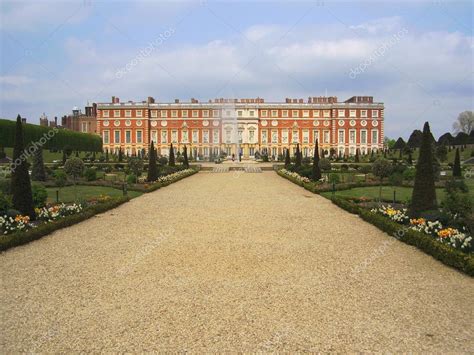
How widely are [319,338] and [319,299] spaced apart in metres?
0.90

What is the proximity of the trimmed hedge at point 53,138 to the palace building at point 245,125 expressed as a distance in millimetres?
4284

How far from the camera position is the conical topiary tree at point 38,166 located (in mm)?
16891

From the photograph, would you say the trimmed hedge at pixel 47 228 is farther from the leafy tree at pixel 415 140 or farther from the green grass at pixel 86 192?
the leafy tree at pixel 415 140

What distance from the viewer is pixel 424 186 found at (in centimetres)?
800

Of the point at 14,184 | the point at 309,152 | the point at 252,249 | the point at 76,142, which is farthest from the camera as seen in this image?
the point at 309,152

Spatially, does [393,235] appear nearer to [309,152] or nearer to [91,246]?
[91,246]

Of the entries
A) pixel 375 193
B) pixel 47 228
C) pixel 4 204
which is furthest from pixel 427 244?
pixel 375 193

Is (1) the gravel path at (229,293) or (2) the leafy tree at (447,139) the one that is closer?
(1) the gravel path at (229,293)

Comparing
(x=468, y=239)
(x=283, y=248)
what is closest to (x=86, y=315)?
(x=283, y=248)

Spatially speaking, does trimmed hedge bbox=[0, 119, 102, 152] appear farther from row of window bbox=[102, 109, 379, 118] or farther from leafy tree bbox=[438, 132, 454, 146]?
leafy tree bbox=[438, 132, 454, 146]

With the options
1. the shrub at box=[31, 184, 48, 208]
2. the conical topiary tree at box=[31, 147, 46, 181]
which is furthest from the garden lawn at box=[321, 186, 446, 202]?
the conical topiary tree at box=[31, 147, 46, 181]

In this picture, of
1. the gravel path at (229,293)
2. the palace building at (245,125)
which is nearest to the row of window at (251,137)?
the palace building at (245,125)

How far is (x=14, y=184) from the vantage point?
828 centimetres

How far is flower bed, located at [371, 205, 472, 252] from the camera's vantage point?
595 centimetres
